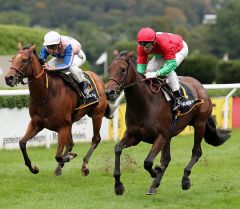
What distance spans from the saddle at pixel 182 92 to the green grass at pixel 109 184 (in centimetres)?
86

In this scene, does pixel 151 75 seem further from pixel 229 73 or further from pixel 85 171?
pixel 229 73

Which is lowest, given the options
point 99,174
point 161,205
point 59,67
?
point 99,174

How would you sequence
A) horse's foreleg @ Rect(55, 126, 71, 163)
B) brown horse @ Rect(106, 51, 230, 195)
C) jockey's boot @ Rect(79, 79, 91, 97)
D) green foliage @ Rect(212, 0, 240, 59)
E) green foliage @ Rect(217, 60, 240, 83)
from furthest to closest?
green foliage @ Rect(212, 0, 240, 59)
green foliage @ Rect(217, 60, 240, 83)
jockey's boot @ Rect(79, 79, 91, 97)
horse's foreleg @ Rect(55, 126, 71, 163)
brown horse @ Rect(106, 51, 230, 195)

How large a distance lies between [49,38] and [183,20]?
119 metres

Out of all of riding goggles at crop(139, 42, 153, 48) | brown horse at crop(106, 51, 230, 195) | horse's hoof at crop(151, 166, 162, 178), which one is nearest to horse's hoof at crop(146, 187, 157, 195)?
brown horse at crop(106, 51, 230, 195)

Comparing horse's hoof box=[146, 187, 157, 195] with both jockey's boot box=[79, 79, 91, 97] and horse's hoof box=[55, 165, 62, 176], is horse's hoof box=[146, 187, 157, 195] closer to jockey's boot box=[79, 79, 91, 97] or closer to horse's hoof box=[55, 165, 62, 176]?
horse's hoof box=[55, 165, 62, 176]

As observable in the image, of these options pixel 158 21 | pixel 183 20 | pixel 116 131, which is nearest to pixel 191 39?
pixel 158 21

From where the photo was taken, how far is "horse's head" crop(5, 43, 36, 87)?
7.44 meters

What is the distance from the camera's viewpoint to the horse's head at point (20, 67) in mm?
7441

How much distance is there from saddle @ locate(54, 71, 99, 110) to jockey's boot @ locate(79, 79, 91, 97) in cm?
5

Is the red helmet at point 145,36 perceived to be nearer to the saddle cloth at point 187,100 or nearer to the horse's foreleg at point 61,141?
the saddle cloth at point 187,100

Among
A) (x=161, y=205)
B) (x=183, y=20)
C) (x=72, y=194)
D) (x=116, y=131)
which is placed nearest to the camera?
(x=161, y=205)

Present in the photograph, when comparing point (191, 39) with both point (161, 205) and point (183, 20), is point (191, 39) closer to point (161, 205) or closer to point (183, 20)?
point (183, 20)

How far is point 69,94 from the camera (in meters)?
8.57
